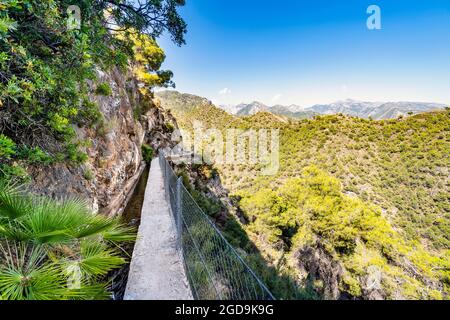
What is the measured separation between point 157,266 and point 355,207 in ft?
69.0

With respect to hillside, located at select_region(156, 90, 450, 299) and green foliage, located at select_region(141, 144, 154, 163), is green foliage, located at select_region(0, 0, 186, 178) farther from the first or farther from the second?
green foliage, located at select_region(141, 144, 154, 163)

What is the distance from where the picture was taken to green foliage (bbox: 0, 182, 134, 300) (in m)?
1.25

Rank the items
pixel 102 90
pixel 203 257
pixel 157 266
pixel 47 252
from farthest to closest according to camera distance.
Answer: pixel 102 90
pixel 157 266
pixel 203 257
pixel 47 252

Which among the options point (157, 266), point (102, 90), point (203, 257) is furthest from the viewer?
point (102, 90)

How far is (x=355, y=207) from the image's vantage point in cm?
2027

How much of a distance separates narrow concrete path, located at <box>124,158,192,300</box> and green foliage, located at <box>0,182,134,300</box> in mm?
577

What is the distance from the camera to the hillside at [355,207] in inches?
655

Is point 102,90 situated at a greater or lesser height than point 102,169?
greater

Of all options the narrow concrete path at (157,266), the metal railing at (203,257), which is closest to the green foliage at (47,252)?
the narrow concrete path at (157,266)

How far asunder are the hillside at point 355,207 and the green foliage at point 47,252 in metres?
4.70

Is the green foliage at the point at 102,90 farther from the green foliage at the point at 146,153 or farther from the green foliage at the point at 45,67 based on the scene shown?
the green foliage at the point at 146,153

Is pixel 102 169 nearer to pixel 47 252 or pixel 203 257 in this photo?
pixel 203 257

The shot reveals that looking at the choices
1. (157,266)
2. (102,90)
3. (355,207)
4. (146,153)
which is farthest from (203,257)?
(355,207)
